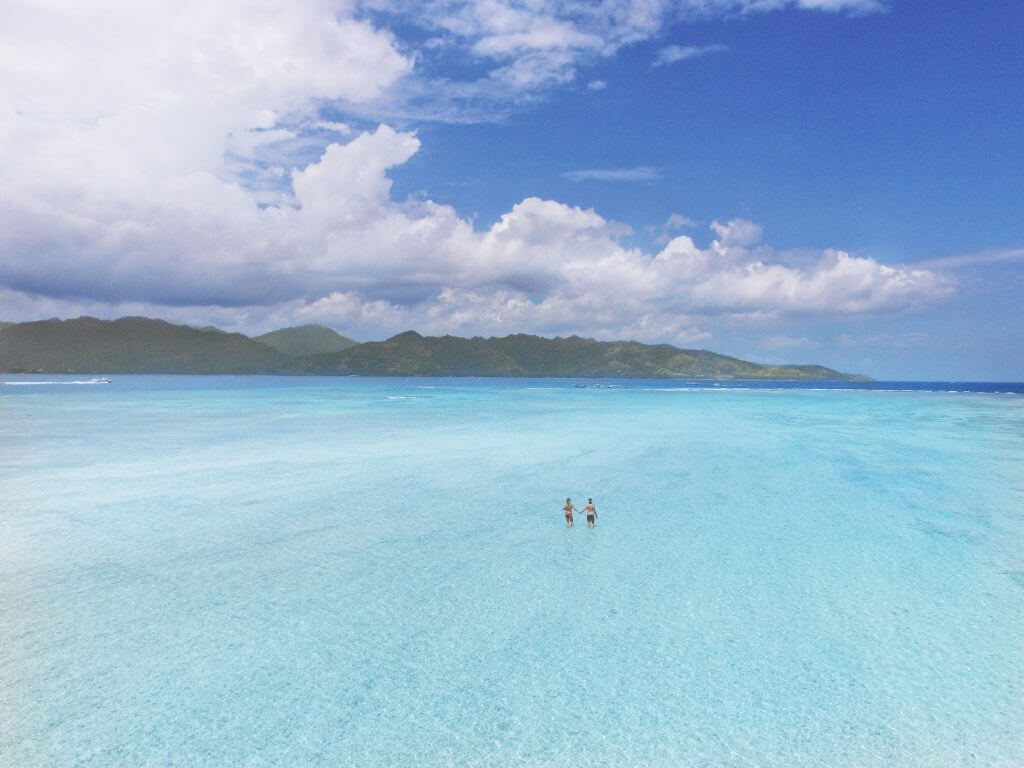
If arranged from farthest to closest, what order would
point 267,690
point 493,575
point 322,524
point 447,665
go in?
point 322,524 < point 493,575 < point 447,665 < point 267,690

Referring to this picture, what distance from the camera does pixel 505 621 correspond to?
1241 cm

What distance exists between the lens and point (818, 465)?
33.4 metres

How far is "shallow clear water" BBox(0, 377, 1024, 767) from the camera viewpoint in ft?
28.6

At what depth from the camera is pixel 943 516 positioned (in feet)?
71.4

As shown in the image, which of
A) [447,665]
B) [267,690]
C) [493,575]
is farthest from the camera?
[493,575]

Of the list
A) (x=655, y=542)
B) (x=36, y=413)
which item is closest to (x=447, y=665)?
(x=655, y=542)

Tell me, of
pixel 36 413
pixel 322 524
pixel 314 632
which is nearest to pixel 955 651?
pixel 314 632

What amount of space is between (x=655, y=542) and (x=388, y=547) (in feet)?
25.6

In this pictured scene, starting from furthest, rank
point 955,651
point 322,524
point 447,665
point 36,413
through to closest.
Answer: point 36,413 → point 322,524 → point 955,651 → point 447,665

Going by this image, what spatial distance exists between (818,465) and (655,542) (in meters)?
19.9

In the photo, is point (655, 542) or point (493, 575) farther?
point (655, 542)

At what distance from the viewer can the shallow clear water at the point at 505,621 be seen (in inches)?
343

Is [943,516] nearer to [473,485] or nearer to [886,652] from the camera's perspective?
[886,652]

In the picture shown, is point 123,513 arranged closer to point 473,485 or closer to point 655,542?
point 473,485
